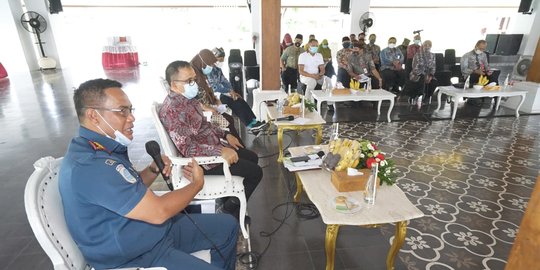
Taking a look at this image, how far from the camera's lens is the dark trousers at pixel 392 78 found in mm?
5887

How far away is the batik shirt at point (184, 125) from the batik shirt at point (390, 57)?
5.04m

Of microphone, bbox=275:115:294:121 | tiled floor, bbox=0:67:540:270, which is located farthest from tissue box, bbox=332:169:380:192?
microphone, bbox=275:115:294:121

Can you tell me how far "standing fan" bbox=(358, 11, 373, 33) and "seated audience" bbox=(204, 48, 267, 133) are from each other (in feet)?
19.1

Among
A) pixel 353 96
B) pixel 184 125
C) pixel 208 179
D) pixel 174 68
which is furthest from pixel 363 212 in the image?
pixel 353 96

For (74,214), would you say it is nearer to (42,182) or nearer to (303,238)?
(42,182)

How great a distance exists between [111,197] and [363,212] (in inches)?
48.7

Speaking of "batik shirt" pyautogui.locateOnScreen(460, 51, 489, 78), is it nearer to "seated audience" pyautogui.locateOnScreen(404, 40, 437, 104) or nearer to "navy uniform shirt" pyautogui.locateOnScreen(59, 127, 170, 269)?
"seated audience" pyautogui.locateOnScreen(404, 40, 437, 104)

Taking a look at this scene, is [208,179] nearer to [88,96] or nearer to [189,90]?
[189,90]

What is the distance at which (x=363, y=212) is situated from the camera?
1.58 m

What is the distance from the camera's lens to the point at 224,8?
33.0 ft

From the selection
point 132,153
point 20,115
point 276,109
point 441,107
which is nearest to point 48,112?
point 20,115

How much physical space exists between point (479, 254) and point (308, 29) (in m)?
10.2

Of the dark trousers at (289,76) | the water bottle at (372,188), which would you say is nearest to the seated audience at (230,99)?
the dark trousers at (289,76)

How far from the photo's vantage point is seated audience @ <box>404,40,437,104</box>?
545 centimetres
